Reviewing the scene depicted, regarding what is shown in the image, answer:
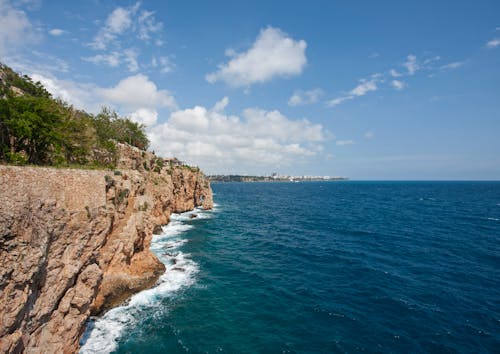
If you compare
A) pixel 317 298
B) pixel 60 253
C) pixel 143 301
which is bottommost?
pixel 143 301

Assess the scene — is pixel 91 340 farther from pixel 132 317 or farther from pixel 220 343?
pixel 220 343

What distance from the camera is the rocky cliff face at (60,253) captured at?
14.0 meters

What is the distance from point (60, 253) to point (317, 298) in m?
24.6

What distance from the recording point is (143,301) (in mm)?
25719

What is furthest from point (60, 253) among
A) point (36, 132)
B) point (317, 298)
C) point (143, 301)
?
point (317, 298)

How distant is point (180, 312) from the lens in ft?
78.3

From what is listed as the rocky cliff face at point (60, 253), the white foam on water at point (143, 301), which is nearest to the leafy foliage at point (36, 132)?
the rocky cliff face at point (60, 253)

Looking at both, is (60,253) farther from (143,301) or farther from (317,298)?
(317,298)

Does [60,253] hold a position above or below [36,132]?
below

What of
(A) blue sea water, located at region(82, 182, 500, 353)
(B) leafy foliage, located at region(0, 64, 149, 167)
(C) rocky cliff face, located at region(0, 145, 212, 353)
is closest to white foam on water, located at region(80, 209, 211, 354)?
(A) blue sea water, located at region(82, 182, 500, 353)

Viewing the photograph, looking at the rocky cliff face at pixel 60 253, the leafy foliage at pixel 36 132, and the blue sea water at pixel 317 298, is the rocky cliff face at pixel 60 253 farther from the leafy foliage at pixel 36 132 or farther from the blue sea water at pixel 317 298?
the leafy foliage at pixel 36 132

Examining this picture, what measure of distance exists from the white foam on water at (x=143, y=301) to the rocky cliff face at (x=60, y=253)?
1352mm

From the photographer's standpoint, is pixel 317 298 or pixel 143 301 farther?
pixel 317 298

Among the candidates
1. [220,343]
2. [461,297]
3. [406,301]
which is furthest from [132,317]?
[461,297]
